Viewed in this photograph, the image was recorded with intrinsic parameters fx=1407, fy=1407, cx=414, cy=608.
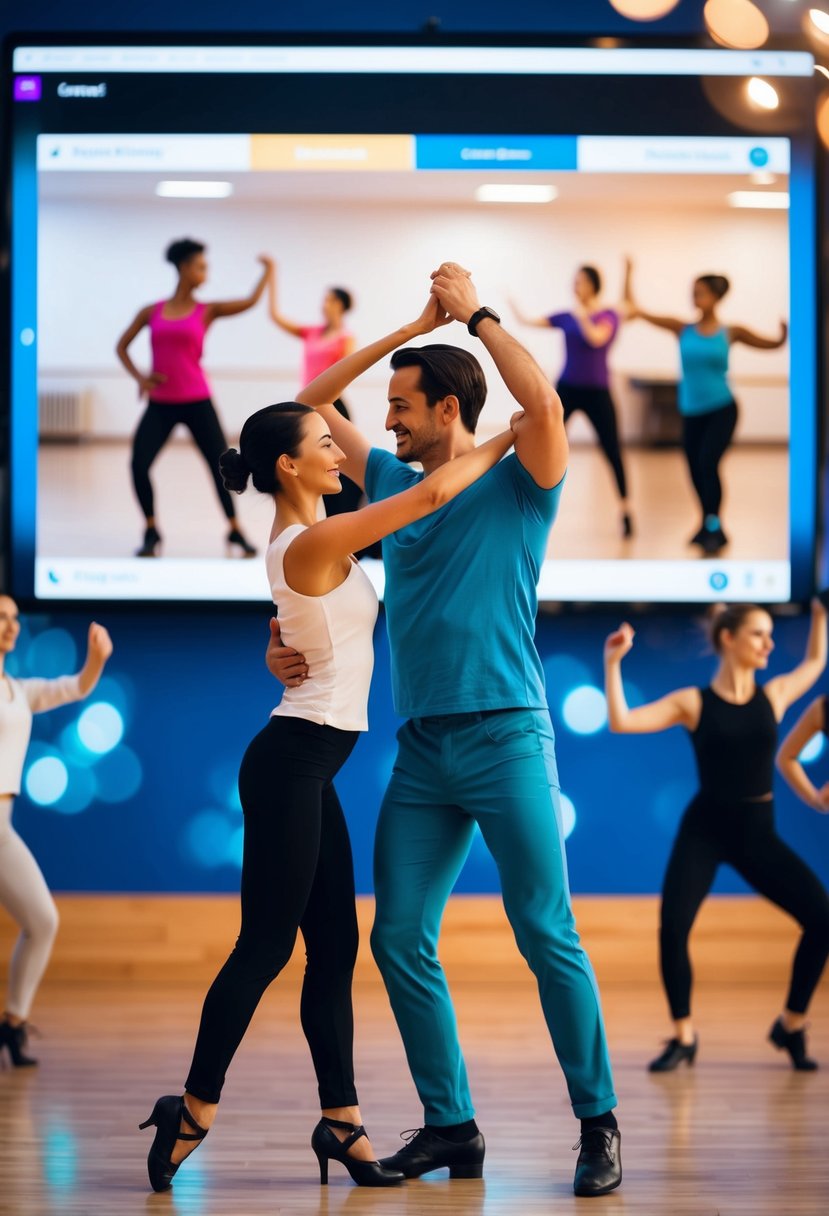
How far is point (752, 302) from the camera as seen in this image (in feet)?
14.2

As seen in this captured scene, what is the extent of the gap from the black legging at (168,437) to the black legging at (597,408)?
1.06m

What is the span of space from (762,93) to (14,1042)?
3.40 metres

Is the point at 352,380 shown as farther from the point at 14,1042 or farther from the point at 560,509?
the point at 14,1042

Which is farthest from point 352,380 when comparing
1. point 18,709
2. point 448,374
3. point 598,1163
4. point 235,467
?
point 598,1163

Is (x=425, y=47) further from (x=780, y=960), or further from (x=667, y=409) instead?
(x=780, y=960)

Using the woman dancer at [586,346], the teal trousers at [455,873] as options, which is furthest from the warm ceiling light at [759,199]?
the teal trousers at [455,873]

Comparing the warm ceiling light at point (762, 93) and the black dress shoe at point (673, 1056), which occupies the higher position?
the warm ceiling light at point (762, 93)

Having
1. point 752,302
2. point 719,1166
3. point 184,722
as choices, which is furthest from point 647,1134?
point 752,302

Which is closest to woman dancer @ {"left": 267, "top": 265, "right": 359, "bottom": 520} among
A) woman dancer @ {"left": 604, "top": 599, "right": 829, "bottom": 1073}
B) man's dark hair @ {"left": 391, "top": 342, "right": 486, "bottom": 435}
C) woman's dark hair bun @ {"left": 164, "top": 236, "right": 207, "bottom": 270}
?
woman's dark hair bun @ {"left": 164, "top": 236, "right": 207, "bottom": 270}

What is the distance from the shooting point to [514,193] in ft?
14.1

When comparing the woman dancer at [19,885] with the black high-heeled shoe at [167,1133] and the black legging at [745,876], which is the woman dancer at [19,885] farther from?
the black legging at [745,876]

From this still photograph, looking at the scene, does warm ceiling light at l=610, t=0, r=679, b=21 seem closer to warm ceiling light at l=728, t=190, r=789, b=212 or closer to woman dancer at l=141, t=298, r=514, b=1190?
warm ceiling light at l=728, t=190, r=789, b=212

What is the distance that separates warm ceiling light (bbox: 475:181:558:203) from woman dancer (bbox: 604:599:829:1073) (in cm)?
143

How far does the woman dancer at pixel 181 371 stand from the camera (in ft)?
14.1
